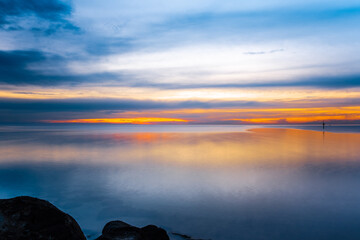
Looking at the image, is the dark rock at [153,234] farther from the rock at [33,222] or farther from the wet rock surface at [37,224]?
the rock at [33,222]

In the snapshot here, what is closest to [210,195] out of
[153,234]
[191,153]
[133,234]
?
[153,234]

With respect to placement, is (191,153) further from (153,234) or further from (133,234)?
(133,234)

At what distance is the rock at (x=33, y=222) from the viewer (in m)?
3.96

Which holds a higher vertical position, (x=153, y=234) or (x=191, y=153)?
(x=153, y=234)

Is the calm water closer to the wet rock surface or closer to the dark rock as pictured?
the dark rock

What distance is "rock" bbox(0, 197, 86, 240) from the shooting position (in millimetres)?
3959

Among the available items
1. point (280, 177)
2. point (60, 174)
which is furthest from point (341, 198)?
point (60, 174)

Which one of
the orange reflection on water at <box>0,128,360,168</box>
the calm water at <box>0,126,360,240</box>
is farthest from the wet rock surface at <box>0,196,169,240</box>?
the orange reflection on water at <box>0,128,360,168</box>

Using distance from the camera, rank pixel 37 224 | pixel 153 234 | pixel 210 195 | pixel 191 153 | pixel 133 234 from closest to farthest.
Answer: pixel 37 224, pixel 133 234, pixel 153 234, pixel 210 195, pixel 191 153

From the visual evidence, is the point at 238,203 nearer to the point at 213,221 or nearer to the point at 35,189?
the point at 213,221

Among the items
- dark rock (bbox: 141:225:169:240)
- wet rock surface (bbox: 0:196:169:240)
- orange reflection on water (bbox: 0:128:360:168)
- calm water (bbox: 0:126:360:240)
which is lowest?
orange reflection on water (bbox: 0:128:360:168)

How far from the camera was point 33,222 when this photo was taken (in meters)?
4.13

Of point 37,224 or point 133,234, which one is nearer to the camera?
point 37,224

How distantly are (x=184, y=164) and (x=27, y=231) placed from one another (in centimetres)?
1196
